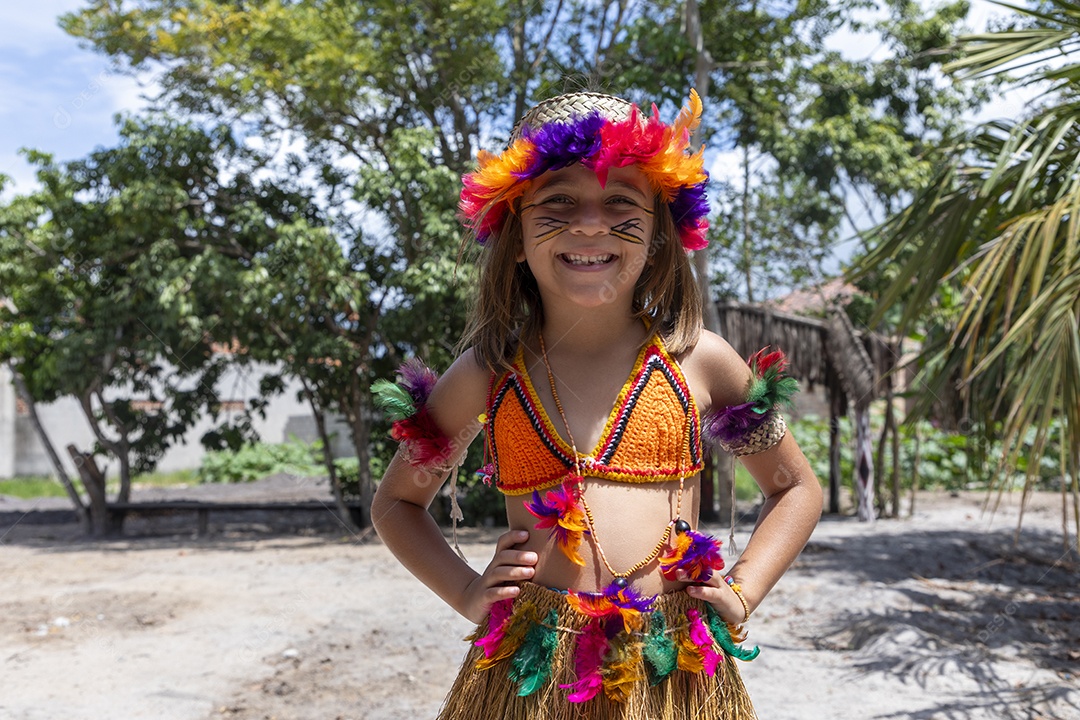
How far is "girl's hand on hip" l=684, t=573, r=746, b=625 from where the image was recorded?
1.64 metres

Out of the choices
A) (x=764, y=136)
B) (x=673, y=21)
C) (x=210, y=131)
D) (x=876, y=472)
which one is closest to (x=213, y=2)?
(x=210, y=131)

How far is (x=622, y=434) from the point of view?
68.1 inches

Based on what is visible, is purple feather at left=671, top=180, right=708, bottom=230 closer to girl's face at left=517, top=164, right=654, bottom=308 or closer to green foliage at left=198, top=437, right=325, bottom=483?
girl's face at left=517, top=164, right=654, bottom=308

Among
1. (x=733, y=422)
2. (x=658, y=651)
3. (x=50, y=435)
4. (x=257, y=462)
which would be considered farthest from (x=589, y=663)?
(x=50, y=435)

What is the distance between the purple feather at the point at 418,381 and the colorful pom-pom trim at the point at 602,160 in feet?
1.00

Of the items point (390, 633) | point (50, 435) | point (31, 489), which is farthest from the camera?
point (50, 435)

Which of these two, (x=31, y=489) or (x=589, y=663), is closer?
(x=589, y=663)

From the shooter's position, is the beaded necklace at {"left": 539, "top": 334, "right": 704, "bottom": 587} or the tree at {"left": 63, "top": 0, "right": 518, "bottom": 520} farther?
the tree at {"left": 63, "top": 0, "right": 518, "bottom": 520}

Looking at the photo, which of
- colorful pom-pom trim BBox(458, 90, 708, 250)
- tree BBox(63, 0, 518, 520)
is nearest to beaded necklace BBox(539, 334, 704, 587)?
colorful pom-pom trim BBox(458, 90, 708, 250)

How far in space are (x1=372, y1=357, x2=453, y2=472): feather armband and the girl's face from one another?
353mm

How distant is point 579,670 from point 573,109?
3.38 ft

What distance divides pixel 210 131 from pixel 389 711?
8142 millimetres

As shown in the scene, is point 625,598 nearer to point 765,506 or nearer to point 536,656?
point 536,656

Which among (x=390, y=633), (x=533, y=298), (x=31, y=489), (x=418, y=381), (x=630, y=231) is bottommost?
(x=31, y=489)
